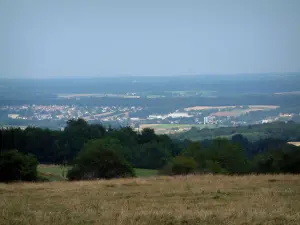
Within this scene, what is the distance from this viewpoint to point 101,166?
28.4 metres

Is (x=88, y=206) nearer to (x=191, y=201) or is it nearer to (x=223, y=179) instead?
(x=191, y=201)

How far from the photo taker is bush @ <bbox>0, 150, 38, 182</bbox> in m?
26.3

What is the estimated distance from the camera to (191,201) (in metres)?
13.4

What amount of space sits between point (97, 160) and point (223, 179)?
10.8m

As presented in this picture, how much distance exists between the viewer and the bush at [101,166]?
2809cm

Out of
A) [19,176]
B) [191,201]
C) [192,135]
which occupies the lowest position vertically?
[192,135]

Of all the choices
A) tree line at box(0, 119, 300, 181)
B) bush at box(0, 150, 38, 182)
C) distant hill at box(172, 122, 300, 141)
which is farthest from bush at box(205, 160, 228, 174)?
distant hill at box(172, 122, 300, 141)

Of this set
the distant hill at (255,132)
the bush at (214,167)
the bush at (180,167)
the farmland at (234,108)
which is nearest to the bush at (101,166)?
the bush at (180,167)

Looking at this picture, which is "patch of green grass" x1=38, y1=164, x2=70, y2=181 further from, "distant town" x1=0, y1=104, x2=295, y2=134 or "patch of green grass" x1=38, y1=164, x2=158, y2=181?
"distant town" x1=0, y1=104, x2=295, y2=134

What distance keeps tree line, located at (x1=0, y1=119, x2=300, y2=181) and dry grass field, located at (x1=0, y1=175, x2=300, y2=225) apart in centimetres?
995

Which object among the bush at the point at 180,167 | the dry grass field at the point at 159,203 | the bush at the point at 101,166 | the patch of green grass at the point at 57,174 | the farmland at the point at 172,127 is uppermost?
the dry grass field at the point at 159,203

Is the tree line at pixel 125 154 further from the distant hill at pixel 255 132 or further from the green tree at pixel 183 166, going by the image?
the distant hill at pixel 255 132

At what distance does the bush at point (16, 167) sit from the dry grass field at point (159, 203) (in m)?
9.10

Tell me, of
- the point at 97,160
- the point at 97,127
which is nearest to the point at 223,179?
the point at 97,160
